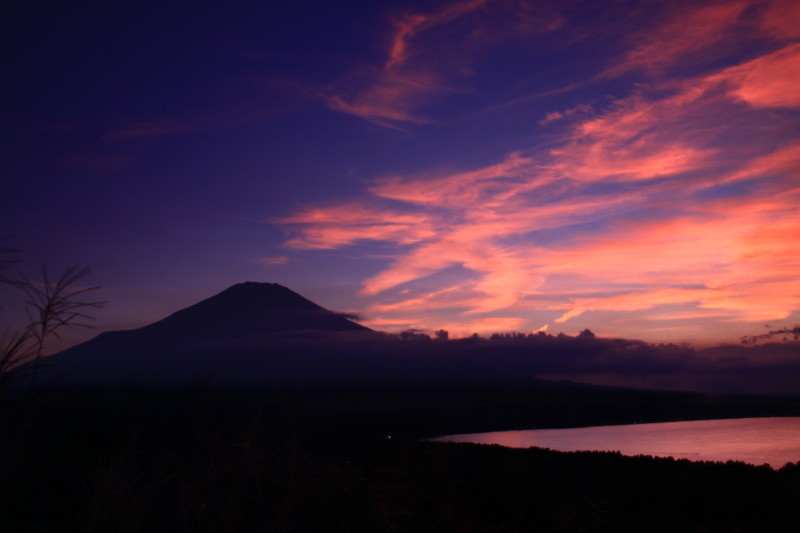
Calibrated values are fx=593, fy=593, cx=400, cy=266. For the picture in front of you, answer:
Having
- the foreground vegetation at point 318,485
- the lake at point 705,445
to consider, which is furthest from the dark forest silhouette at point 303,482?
the lake at point 705,445

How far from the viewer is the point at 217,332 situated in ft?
627

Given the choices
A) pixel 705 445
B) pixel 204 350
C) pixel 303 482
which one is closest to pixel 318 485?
pixel 303 482

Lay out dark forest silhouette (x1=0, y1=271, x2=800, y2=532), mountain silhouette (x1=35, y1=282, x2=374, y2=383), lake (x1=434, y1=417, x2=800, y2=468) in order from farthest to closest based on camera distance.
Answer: mountain silhouette (x1=35, y1=282, x2=374, y2=383) < lake (x1=434, y1=417, x2=800, y2=468) < dark forest silhouette (x1=0, y1=271, x2=800, y2=532)

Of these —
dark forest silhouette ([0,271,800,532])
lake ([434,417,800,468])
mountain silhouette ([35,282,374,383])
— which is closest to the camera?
dark forest silhouette ([0,271,800,532])

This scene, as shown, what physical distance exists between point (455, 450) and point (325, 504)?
1867 centimetres

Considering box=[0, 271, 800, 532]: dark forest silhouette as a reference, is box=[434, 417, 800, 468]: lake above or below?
below

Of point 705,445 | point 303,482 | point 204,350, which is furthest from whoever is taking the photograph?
point 204,350

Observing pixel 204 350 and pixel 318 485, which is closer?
pixel 318 485

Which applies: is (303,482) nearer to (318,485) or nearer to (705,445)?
(318,485)

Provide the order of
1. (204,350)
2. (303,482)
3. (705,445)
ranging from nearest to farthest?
1. (303,482)
2. (705,445)
3. (204,350)

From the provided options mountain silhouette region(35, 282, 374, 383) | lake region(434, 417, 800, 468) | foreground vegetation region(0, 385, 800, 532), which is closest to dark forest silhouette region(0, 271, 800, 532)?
foreground vegetation region(0, 385, 800, 532)

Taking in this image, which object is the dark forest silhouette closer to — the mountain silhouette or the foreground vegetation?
the foreground vegetation

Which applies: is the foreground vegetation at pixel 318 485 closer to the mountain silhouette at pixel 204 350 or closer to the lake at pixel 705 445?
the lake at pixel 705 445

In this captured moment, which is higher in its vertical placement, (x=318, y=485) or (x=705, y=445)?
(x=318, y=485)
